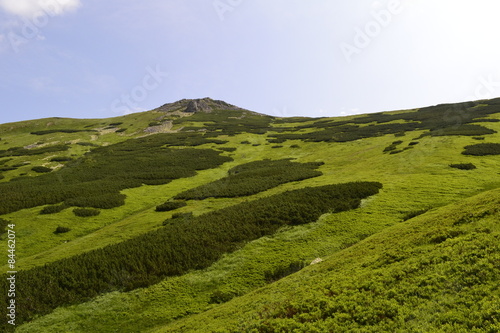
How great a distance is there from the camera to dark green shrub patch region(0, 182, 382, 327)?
656 inches

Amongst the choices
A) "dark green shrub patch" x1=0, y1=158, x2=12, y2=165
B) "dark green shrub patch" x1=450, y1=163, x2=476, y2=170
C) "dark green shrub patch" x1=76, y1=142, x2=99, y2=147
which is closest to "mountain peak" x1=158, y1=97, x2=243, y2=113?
"dark green shrub patch" x1=76, y1=142, x2=99, y2=147

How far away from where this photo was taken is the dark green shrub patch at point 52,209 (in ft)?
104

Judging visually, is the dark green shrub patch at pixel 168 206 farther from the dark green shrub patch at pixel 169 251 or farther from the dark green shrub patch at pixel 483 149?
the dark green shrub patch at pixel 483 149

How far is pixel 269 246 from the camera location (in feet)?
68.4

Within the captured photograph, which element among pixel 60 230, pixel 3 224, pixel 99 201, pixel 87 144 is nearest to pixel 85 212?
pixel 99 201

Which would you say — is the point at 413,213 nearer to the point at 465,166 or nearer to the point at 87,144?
the point at 465,166

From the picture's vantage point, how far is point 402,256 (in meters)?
12.8

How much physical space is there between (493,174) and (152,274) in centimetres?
3473

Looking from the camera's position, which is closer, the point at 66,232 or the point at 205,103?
the point at 66,232

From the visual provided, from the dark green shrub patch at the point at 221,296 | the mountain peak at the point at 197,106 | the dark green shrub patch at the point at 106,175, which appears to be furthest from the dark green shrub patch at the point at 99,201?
the mountain peak at the point at 197,106

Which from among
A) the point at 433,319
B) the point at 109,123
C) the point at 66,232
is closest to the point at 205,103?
the point at 109,123

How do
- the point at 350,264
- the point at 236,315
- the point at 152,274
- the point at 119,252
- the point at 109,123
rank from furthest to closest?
the point at 109,123
the point at 119,252
the point at 152,274
the point at 350,264
the point at 236,315

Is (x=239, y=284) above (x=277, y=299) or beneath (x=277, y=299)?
beneath

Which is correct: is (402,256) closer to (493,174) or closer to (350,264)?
(350,264)
